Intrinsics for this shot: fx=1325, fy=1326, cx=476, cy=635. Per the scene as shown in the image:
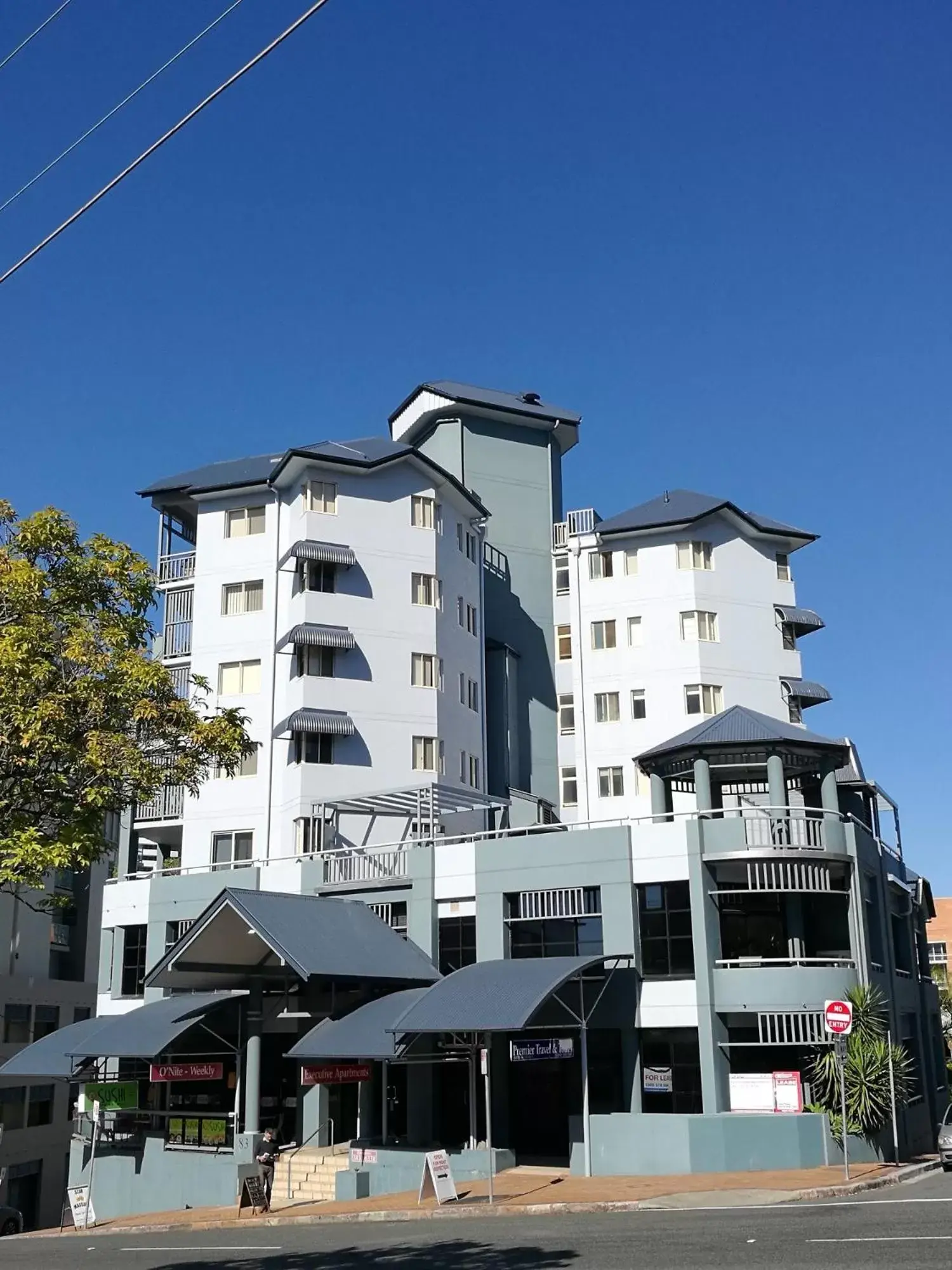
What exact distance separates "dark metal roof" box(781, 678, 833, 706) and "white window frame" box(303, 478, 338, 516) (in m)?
19.9

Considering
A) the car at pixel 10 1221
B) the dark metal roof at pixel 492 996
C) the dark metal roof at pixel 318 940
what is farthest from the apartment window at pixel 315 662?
the car at pixel 10 1221

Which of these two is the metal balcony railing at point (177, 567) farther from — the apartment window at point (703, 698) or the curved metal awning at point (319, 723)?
the apartment window at point (703, 698)

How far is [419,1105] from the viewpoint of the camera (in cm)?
3478

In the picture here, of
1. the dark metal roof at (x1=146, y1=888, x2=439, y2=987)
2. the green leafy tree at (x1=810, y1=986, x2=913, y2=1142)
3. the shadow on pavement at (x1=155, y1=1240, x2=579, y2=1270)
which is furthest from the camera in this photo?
the dark metal roof at (x1=146, y1=888, x2=439, y2=987)

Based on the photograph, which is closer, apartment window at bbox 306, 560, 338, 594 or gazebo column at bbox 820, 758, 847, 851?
gazebo column at bbox 820, 758, 847, 851

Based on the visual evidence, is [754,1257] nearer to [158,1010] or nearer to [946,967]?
[158,1010]

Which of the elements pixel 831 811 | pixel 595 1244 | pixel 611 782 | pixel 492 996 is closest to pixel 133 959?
pixel 492 996

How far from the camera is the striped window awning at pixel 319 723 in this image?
45875 millimetres

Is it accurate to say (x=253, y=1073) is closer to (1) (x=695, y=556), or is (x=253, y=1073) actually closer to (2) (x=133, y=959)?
(2) (x=133, y=959)

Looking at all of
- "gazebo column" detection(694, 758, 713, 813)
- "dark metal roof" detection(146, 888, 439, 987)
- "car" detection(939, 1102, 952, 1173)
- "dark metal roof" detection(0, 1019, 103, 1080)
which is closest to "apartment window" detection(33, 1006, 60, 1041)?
"dark metal roof" detection(0, 1019, 103, 1080)

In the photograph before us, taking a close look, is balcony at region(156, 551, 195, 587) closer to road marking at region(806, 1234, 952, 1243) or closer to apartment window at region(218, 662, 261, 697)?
apartment window at region(218, 662, 261, 697)

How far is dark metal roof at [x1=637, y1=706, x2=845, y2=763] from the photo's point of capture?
35.0 metres

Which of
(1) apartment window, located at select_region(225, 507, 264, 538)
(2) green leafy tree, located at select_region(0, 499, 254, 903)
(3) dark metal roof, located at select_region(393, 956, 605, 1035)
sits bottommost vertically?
(3) dark metal roof, located at select_region(393, 956, 605, 1035)

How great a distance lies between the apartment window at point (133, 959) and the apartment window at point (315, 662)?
10462 mm
